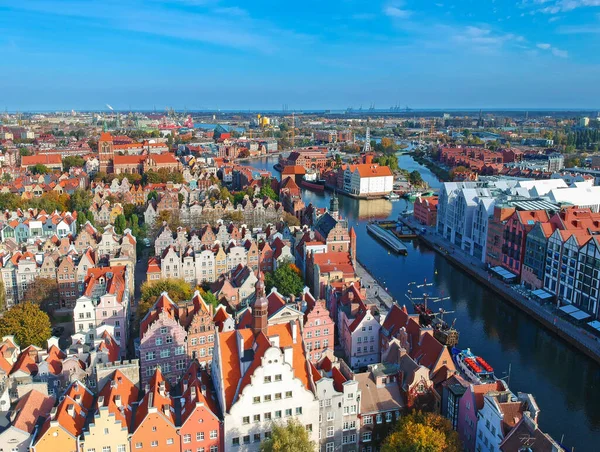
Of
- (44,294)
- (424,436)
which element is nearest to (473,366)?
(424,436)

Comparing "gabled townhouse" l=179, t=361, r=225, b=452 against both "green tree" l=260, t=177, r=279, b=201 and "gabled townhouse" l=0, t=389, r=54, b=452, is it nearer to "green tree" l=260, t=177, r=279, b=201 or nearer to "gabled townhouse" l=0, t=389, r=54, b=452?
"gabled townhouse" l=0, t=389, r=54, b=452

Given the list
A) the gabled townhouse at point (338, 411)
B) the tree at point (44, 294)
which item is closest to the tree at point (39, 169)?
the tree at point (44, 294)

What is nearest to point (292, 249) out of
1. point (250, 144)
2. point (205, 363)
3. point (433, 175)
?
point (205, 363)

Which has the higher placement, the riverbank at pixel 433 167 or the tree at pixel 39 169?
the tree at pixel 39 169

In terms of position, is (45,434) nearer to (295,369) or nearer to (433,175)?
(295,369)

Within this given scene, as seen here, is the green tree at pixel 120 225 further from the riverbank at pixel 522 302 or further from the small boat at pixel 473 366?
the small boat at pixel 473 366
